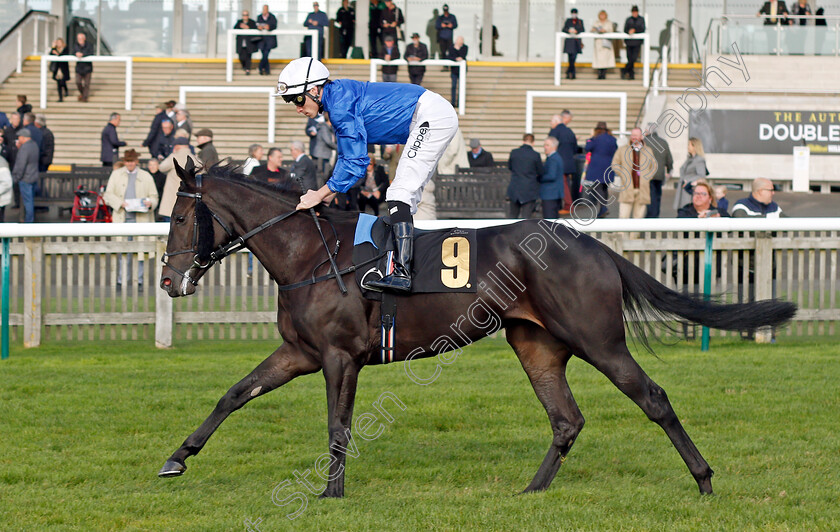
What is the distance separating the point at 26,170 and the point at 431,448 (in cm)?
1103

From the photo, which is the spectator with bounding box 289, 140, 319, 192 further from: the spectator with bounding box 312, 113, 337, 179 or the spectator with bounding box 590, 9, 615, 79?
the spectator with bounding box 590, 9, 615, 79

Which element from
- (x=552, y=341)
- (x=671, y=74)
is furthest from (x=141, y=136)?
(x=552, y=341)

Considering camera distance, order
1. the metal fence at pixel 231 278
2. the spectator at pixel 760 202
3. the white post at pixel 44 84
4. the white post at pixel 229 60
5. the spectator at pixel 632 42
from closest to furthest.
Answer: the metal fence at pixel 231 278
the spectator at pixel 760 202
the white post at pixel 44 84
the spectator at pixel 632 42
the white post at pixel 229 60

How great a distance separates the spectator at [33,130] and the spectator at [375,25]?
9153 millimetres

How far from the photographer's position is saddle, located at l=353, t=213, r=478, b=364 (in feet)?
16.7

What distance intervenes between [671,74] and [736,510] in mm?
18441

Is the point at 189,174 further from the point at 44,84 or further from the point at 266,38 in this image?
the point at 266,38

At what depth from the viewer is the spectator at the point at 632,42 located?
2102 cm

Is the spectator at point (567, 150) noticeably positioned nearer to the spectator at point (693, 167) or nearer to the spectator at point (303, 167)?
the spectator at point (693, 167)

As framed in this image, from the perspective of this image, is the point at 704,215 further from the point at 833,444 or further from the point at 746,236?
the point at 833,444

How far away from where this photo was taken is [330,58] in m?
24.6

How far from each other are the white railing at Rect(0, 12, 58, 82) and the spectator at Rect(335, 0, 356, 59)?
6.64m

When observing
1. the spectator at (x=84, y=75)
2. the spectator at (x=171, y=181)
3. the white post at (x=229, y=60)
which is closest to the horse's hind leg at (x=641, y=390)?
the spectator at (x=171, y=181)

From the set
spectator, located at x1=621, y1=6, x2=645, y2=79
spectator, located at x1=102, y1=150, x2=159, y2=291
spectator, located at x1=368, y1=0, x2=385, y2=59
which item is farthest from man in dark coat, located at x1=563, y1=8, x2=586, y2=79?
spectator, located at x1=102, y1=150, x2=159, y2=291
